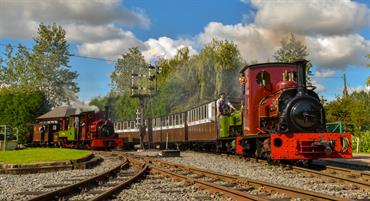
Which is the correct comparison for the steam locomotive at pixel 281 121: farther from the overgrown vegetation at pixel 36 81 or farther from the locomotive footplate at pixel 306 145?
the overgrown vegetation at pixel 36 81

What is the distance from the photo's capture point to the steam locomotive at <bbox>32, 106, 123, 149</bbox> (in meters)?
31.0

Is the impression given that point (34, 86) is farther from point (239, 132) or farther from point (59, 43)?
point (239, 132)

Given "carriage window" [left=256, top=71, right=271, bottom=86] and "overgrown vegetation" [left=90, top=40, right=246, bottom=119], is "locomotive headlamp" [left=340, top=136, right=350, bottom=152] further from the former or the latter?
"overgrown vegetation" [left=90, top=40, right=246, bottom=119]

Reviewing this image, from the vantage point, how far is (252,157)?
17.9m

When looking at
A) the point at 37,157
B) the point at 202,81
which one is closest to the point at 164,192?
the point at 37,157

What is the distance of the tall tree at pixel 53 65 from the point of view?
59938 millimetres

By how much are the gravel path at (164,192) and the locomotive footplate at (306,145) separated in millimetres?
3959

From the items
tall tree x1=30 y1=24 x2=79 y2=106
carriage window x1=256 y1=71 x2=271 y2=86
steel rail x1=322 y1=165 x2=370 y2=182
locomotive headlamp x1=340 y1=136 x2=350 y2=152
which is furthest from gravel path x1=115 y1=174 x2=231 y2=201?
tall tree x1=30 y1=24 x2=79 y2=106

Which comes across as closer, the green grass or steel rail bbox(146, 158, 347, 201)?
steel rail bbox(146, 158, 347, 201)

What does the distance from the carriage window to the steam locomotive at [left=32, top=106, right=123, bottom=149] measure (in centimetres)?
1827

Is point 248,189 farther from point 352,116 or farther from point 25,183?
point 352,116

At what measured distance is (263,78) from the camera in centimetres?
1476

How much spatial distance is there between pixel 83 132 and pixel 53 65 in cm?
3165

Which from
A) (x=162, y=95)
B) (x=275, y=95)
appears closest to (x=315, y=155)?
(x=275, y=95)
